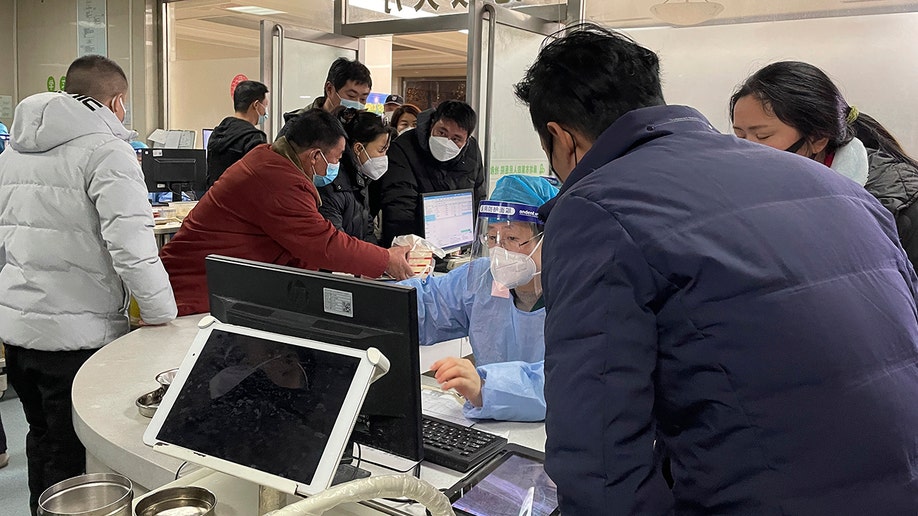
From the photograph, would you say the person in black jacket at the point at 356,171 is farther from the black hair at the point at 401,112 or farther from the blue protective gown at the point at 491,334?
the black hair at the point at 401,112

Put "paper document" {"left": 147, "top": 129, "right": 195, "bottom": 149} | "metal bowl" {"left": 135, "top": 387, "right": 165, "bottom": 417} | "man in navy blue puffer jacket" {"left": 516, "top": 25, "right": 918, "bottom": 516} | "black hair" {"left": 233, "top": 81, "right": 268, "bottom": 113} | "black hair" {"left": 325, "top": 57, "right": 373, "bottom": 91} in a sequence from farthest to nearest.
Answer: "paper document" {"left": 147, "top": 129, "right": 195, "bottom": 149}, "black hair" {"left": 233, "top": 81, "right": 268, "bottom": 113}, "black hair" {"left": 325, "top": 57, "right": 373, "bottom": 91}, "metal bowl" {"left": 135, "top": 387, "right": 165, "bottom": 417}, "man in navy blue puffer jacket" {"left": 516, "top": 25, "right": 918, "bottom": 516}

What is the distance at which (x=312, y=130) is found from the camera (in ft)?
9.19

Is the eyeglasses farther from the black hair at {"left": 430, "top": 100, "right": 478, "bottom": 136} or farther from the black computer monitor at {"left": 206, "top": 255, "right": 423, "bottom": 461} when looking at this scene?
the black hair at {"left": 430, "top": 100, "right": 478, "bottom": 136}

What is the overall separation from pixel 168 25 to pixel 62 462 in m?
Result: 6.44

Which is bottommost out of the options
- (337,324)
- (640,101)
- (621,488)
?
(621,488)

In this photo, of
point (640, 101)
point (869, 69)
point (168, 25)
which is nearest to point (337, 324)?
point (640, 101)

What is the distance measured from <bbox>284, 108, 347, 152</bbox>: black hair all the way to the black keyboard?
1.60 metres

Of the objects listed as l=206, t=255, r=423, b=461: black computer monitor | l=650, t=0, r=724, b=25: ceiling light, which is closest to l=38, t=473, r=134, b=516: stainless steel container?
l=206, t=255, r=423, b=461: black computer monitor

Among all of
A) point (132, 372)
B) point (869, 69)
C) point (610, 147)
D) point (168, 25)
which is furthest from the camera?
point (168, 25)

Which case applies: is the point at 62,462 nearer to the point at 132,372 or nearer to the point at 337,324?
the point at 132,372

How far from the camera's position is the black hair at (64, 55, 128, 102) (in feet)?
7.67

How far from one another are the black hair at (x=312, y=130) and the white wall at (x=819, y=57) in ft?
7.18

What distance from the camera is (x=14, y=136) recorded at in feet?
7.39

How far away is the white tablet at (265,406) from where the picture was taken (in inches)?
40.0
